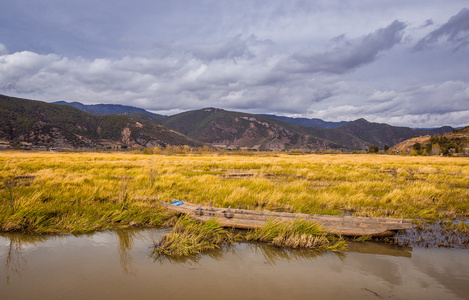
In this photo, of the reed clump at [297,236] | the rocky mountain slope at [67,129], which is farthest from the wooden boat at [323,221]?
the rocky mountain slope at [67,129]

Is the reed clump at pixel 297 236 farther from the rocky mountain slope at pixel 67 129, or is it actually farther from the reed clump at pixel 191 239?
the rocky mountain slope at pixel 67 129

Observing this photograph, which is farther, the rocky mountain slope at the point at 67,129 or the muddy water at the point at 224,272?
the rocky mountain slope at the point at 67,129

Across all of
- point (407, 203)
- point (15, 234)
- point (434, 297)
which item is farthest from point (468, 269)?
point (15, 234)

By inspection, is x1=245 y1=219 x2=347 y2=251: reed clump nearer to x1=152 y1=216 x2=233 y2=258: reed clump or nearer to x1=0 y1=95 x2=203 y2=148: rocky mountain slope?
x1=152 y1=216 x2=233 y2=258: reed clump

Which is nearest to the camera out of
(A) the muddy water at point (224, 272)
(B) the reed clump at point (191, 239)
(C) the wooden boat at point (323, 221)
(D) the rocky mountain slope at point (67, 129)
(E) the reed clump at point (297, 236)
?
(A) the muddy water at point (224, 272)

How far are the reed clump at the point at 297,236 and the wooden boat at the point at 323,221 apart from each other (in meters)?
0.24

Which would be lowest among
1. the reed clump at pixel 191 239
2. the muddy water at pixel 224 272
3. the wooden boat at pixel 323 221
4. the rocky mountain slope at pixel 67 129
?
the muddy water at pixel 224 272

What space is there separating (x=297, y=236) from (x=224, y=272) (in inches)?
101

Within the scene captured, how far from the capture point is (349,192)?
14031 mm

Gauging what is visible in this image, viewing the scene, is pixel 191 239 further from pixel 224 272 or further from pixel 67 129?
pixel 67 129

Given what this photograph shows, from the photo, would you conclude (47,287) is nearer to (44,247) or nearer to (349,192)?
(44,247)

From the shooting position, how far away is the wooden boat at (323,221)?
754 cm

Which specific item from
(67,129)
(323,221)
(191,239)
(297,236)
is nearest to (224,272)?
(191,239)

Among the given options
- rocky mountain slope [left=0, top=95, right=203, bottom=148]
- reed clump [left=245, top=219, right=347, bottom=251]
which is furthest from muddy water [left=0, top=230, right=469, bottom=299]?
rocky mountain slope [left=0, top=95, right=203, bottom=148]
